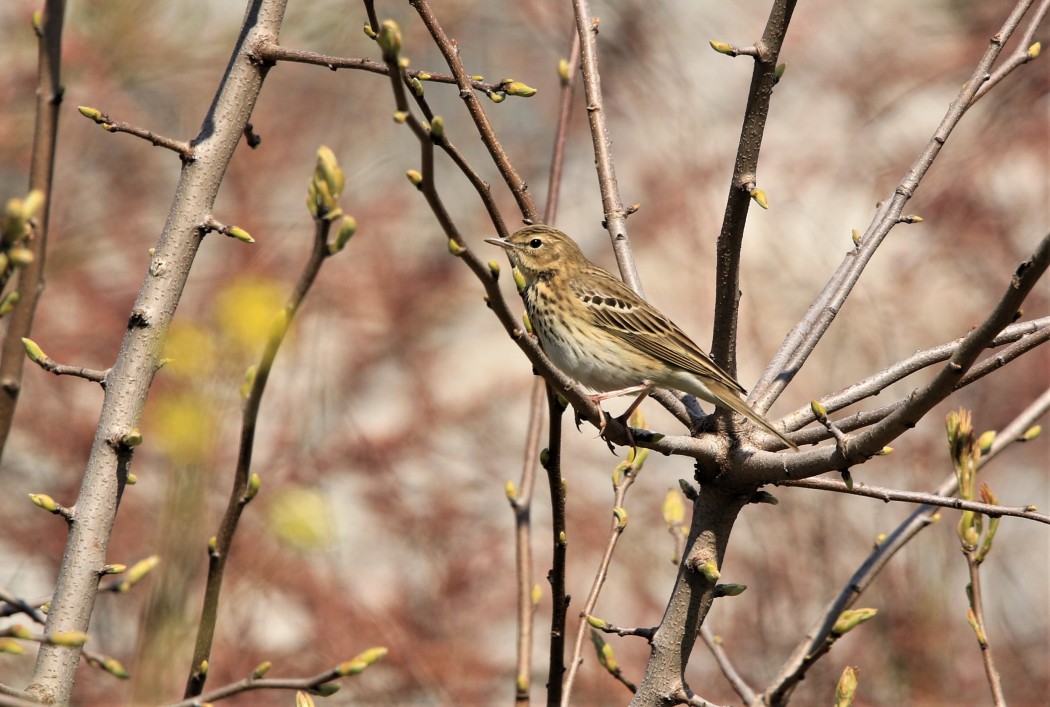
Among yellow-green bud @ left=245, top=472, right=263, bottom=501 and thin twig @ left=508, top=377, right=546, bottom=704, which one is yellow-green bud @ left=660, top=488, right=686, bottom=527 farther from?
yellow-green bud @ left=245, top=472, right=263, bottom=501

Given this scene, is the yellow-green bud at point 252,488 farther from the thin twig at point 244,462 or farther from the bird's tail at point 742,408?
the bird's tail at point 742,408

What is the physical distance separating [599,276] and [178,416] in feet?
10.6

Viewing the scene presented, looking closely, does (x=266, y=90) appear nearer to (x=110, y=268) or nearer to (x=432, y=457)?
(x=110, y=268)

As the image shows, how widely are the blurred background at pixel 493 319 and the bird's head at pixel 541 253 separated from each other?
6.02 feet

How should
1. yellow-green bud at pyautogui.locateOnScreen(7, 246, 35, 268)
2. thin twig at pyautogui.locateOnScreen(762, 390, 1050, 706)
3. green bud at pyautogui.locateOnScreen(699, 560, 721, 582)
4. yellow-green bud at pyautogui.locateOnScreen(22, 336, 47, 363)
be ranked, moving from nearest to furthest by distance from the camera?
yellow-green bud at pyautogui.locateOnScreen(7, 246, 35, 268) < yellow-green bud at pyautogui.locateOnScreen(22, 336, 47, 363) < green bud at pyautogui.locateOnScreen(699, 560, 721, 582) < thin twig at pyautogui.locateOnScreen(762, 390, 1050, 706)

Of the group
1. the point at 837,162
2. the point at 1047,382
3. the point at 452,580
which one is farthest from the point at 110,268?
the point at 1047,382

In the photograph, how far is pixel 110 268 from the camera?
736cm

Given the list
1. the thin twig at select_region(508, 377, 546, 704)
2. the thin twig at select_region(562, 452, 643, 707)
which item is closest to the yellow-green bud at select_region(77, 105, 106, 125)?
the thin twig at select_region(508, 377, 546, 704)

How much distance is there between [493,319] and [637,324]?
4.46m

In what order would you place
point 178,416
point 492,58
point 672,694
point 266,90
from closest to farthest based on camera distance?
point 178,416 → point 672,694 → point 266,90 → point 492,58

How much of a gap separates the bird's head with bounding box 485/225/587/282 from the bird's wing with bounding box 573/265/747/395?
13cm

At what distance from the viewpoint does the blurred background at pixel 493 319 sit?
6.71 m

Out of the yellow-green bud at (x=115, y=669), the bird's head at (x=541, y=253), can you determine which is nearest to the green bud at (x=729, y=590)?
the yellow-green bud at (x=115, y=669)

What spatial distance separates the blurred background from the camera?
22.0 feet
